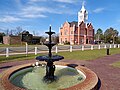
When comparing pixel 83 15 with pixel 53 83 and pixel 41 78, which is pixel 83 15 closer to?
pixel 41 78

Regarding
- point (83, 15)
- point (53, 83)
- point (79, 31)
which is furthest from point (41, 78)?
point (83, 15)

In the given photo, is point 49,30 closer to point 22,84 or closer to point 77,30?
point 22,84

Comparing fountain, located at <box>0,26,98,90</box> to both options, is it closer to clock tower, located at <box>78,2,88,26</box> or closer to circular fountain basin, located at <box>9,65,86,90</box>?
circular fountain basin, located at <box>9,65,86,90</box>

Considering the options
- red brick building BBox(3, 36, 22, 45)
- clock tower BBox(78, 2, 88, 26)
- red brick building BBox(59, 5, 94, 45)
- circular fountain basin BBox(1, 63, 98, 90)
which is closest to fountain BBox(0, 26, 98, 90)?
circular fountain basin BBox(1, 63, 98, 90)

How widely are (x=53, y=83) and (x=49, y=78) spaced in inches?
22.6

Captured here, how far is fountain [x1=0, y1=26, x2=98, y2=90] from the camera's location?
244 inches

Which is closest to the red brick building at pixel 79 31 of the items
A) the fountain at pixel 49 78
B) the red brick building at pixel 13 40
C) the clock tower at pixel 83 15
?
the clock tower at pixel 83 15

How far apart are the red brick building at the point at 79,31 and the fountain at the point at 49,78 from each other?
5283 cm

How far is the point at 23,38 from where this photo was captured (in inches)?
2255

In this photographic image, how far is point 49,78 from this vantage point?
26.1ft

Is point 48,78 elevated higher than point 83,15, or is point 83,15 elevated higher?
point 83,15

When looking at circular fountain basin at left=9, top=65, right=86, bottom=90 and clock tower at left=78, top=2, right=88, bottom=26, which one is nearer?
circular fountain basin at left=9, top=65, right=86, bottom=90

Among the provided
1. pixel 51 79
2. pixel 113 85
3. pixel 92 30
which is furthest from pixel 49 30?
pixel 92 30

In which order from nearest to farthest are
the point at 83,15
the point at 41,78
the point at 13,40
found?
the point at 41,78, the point at 13,40, the point at 83,15
